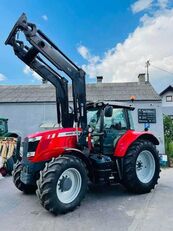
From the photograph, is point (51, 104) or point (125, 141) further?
point (51, 104)

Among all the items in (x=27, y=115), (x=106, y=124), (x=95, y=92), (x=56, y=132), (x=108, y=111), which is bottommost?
(x=56, y=132)

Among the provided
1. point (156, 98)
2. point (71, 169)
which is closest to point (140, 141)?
point (71, 169)

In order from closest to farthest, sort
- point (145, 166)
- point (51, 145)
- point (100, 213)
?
point (100, 213) → point (51, 145) → point (145, 166)

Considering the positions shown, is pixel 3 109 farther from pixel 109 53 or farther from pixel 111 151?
pixel 111 151

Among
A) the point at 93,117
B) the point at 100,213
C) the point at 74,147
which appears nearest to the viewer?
the point at 100,213

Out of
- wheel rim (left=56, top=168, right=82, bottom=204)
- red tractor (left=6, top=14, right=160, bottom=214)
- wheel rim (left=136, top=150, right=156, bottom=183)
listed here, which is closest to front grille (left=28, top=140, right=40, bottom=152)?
red tractor (left=6, top=14, right=160, bottom=214)

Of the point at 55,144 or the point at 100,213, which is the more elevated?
the point at 55,144

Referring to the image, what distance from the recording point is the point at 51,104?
1684cm

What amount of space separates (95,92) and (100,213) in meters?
13.9

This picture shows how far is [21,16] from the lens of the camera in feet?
17.1

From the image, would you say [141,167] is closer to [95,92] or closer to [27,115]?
[27,115]

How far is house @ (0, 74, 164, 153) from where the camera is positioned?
1562 centimetres

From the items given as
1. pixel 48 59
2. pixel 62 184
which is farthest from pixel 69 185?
pixel 48 59

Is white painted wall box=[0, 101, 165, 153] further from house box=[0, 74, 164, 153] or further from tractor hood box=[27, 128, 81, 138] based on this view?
tractor hood box=[27, 128, 81, 138]
